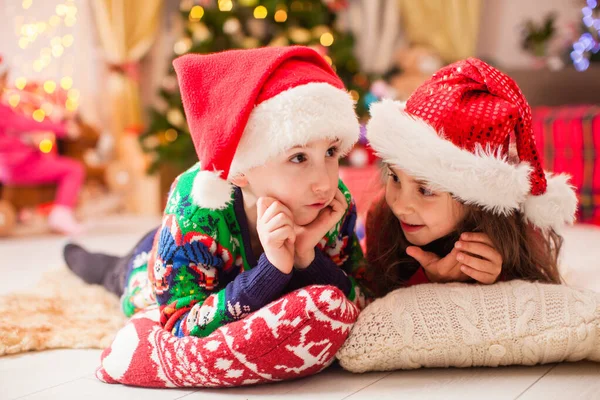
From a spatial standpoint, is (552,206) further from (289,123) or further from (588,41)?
(588,41)

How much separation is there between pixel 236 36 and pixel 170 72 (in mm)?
407

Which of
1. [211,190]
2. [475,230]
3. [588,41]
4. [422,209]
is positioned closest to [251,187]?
[211,190]

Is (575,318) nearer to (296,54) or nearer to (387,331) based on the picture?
(387,331)

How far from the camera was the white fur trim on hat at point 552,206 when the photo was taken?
110 cm

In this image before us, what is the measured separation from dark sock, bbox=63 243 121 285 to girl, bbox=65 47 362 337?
658 millimetres

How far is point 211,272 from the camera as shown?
107cm

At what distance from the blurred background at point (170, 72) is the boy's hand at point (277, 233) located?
5.27 ft

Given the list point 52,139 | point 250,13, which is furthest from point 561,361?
point 52,139

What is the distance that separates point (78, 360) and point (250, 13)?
8.04ft

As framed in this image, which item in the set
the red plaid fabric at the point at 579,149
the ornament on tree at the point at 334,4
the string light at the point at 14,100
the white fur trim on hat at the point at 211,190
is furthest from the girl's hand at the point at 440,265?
the string light at the point at 14,100

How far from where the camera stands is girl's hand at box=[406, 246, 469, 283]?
114 cm

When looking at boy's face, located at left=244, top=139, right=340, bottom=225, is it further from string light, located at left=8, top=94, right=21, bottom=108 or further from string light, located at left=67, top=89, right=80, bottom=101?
string light, located at left=67, top=89, right=80, bottom=101

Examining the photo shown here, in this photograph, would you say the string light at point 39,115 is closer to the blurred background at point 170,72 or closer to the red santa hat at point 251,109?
the blurred background at point 170,72

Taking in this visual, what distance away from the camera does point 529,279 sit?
1145mm
